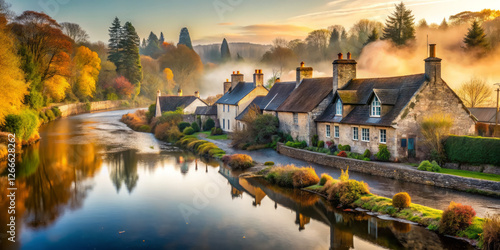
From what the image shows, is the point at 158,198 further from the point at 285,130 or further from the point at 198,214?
the point at 285,130

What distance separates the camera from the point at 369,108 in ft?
94.9

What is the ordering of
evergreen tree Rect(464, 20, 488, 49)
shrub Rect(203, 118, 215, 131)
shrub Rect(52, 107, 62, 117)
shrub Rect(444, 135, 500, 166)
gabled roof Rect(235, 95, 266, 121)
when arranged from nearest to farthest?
shrub Rect(444, 135, 500, 166)
gabled roof Rect(235, 95, 266, 121)
evergreen tree Rect(464, 20, 488, 49)
shrub Rect(203, 118, 215, 131)
shrub Rect(52, 107, 62, 117)

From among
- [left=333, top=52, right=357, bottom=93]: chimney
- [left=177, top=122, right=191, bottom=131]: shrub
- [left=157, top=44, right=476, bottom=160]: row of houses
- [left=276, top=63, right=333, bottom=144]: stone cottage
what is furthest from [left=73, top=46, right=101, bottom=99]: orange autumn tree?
[left=333, top=52, right=357, bottom=93]: chimney

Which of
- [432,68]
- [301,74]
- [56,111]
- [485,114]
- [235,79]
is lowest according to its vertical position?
[485,114]

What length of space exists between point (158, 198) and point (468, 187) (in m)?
15.6

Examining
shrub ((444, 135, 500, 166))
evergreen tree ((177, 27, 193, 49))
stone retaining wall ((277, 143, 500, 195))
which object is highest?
evergreen tree ((177, 27, 193, 49))

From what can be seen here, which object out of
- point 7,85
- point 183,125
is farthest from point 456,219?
point 183,125

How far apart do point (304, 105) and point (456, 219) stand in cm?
2005

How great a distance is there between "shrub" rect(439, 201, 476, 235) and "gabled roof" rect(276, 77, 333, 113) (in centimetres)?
1788

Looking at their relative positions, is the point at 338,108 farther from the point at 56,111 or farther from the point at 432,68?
the point at 56,111

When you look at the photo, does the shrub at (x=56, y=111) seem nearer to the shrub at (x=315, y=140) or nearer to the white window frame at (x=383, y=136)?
the shrub at (x=315, y=140)

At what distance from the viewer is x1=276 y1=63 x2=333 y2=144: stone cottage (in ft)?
111

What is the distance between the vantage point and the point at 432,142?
25.9m

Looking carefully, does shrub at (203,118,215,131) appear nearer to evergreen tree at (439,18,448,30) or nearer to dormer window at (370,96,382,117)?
dormer window at (370,96,382,117)
